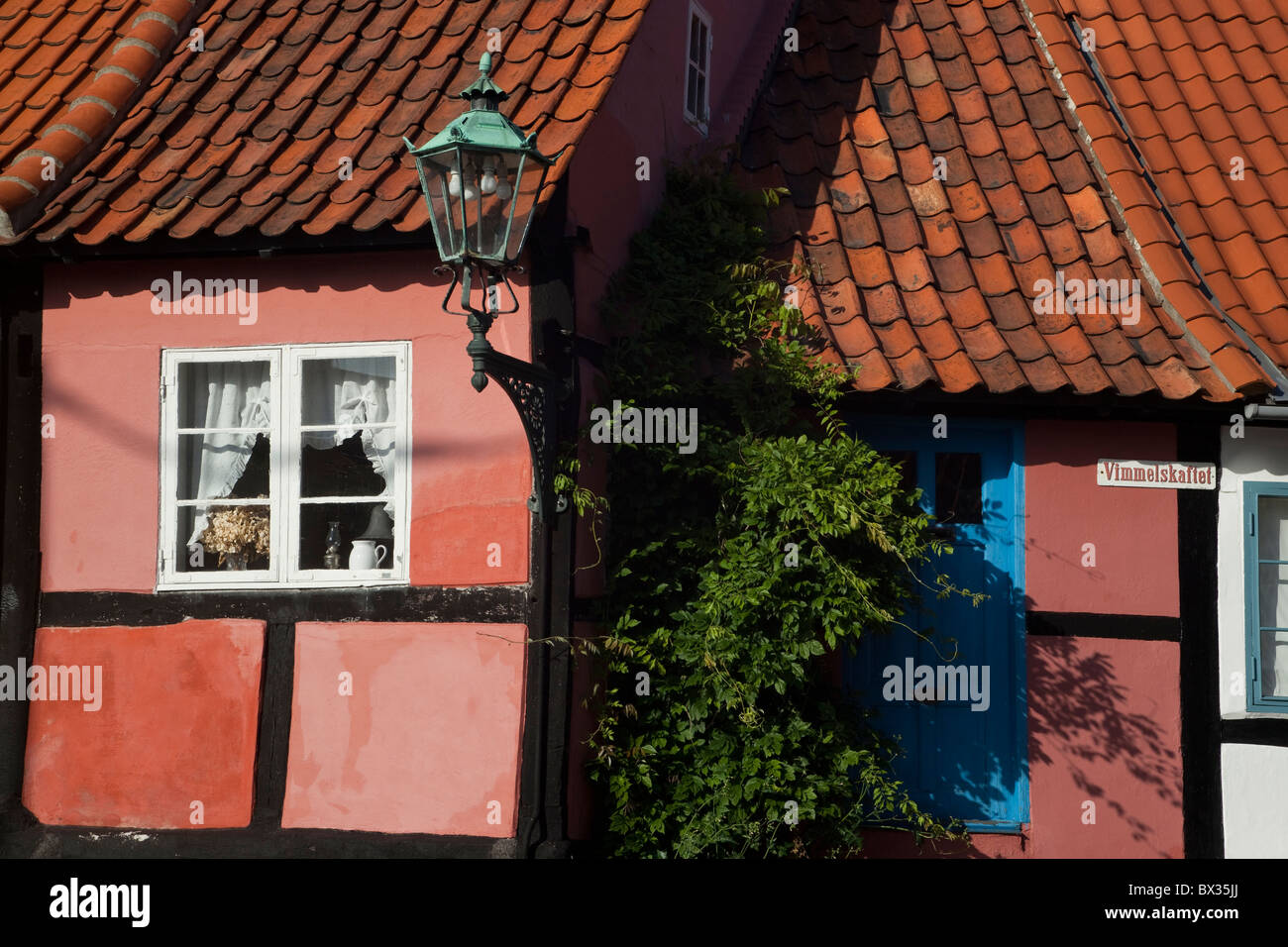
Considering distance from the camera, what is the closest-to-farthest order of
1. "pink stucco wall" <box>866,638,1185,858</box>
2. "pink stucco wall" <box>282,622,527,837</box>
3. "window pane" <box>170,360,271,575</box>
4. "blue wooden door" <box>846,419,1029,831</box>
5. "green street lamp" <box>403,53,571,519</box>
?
"green street lamp" <box>403,53,571,519</box> → "pink stucco wall" <box>282,622,527,837</box> → "window pane" <box>170,360,271,575</box> → "pink stucco wall" <box>866,638,1185,858</box> → "blue wooden door" <box>846,419,1029,831</box>

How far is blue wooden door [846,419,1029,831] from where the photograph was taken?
7.48 meters

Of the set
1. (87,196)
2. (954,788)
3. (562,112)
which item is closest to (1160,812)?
(954,788)

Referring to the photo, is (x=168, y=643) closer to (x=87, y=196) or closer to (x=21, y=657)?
(x=21, y=657)

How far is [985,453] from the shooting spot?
305 inches

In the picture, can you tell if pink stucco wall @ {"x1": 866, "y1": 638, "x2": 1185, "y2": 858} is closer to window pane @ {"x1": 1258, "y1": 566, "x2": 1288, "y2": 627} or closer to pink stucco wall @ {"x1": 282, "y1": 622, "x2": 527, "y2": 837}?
window pane @ {"x1": 1258, "y1": 566, "x2": 1288, "y2": 627}

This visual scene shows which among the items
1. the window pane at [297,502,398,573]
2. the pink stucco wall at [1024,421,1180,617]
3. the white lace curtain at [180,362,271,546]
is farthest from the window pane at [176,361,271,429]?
the pink stucco wall at [1024,421,1180,617]

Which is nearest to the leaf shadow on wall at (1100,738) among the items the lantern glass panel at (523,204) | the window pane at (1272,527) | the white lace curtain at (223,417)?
the window pane at (1272,527)

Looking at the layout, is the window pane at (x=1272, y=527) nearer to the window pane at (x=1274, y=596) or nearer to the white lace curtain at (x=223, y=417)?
the window pane at (x=1274, y=596)

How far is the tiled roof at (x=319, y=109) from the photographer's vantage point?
21.8 feet

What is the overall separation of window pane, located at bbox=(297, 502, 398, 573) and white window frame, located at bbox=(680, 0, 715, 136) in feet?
9.95

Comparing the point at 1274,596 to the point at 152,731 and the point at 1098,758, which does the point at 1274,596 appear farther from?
the point at 152,731

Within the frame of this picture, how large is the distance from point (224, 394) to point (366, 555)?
1.10 m

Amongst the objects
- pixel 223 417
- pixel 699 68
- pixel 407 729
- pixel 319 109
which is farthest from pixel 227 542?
pixel 699 68

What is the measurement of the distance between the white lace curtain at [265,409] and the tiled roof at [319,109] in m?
0.71
